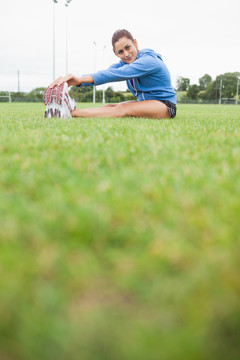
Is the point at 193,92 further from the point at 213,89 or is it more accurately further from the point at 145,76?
the point at 145,76

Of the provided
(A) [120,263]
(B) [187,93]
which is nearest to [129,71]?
(A) [120,263]

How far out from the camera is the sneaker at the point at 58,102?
504 centimetres

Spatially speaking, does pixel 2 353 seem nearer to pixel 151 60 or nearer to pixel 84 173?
pixel 84 173

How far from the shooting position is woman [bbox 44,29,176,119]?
199 inches

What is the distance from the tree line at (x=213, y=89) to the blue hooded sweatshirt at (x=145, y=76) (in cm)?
7766

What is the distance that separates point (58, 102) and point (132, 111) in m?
1.33

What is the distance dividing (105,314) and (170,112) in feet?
18.1

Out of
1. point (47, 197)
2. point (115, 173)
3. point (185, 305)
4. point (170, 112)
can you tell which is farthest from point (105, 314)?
point (170, 112)

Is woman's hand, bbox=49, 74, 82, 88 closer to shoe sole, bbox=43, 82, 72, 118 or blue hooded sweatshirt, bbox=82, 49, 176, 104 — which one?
shoe sole, bbox=43, 82, 72, 118

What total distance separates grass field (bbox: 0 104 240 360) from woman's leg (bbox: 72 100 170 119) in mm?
4059

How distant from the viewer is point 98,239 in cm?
112

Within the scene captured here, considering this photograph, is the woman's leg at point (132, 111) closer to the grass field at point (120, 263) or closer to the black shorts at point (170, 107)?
the black shorts at point (170, 107)

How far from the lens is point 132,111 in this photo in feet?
19.0

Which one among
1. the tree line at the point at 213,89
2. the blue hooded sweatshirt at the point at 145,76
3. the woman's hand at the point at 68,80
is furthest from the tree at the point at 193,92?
the woman's hand at the point at 68,80
